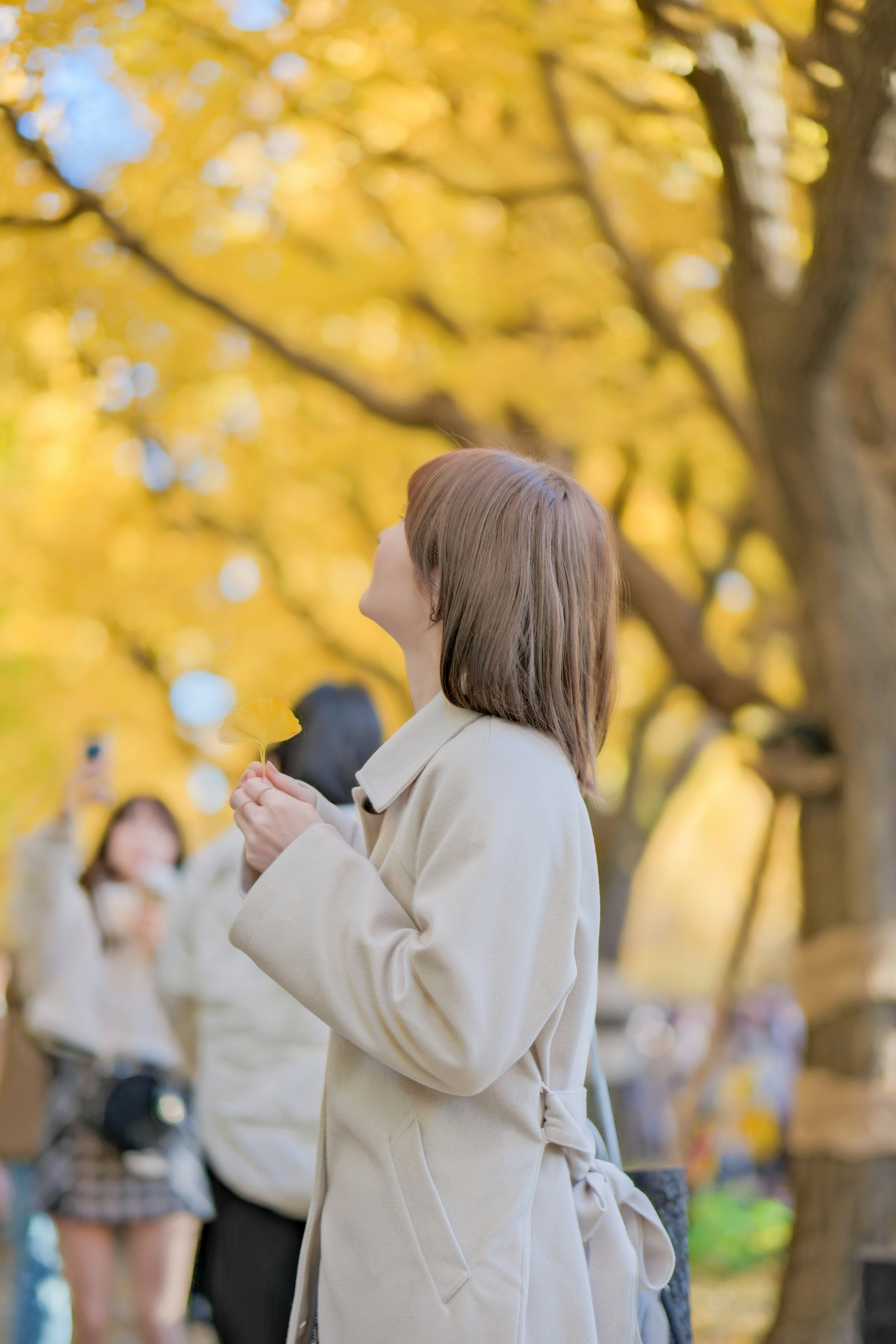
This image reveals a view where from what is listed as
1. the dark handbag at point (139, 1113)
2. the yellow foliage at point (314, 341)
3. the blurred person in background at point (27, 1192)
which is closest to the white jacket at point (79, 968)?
the dark handbag at point (139, 1113)

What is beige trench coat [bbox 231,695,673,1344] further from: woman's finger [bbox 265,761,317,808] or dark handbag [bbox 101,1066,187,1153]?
dark handbag [bbox 101,1066,187,1153]

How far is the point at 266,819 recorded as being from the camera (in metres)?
1.64

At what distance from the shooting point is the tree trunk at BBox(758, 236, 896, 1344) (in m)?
4.58

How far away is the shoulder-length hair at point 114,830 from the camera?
169 inches

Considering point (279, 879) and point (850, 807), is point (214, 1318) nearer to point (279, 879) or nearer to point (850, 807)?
point (279, 879)

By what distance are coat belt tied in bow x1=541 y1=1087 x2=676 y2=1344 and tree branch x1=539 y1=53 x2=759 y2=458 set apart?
14.2 feet

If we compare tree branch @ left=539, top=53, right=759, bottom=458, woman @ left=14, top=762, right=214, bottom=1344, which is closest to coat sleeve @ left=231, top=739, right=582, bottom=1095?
woman @ left=14, top=762, right=214, bottom=1344

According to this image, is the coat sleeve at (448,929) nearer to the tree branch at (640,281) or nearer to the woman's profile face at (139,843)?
the woman's profile face at (139,843)

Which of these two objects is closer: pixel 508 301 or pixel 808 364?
pixel 808 364

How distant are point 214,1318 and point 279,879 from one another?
140 cm

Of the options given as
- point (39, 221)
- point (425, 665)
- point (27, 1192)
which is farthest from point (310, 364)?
point (425, 665)

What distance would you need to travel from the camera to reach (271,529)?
31.8 feet

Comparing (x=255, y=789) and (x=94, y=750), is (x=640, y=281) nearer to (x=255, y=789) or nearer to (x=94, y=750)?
→ (x=94, y=750)

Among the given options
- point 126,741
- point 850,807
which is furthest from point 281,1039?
point 126,741
